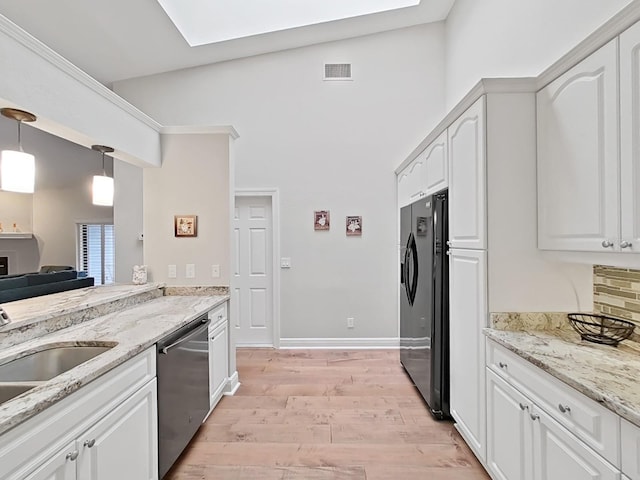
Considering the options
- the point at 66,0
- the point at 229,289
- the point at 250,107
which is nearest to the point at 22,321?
the point at 229,289

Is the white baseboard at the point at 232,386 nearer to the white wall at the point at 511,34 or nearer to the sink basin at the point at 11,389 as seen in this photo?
the sink basin at the point at 11,389

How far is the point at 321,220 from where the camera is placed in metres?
4.60

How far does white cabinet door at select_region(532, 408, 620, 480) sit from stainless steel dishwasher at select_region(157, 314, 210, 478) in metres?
1.87

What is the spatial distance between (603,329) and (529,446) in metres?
0.72

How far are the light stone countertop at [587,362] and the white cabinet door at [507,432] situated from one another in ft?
0.74

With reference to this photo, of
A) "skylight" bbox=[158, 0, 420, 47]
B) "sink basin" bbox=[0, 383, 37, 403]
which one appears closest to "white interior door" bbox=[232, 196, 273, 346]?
"skylight" bbox=[158, 0, 420, 47]

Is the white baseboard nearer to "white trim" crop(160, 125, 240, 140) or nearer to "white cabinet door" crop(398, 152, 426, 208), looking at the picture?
"white trim" crop(160, 125, 240, 140)

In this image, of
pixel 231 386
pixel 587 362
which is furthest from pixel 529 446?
pixel 231 386

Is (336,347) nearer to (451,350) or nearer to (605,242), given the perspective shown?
(451,350)

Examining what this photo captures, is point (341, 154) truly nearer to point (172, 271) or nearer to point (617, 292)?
point (172, 271)

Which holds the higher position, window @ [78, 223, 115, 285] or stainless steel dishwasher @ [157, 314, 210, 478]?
window @ [78, 223, 115, 285]

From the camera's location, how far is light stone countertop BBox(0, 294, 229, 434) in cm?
113

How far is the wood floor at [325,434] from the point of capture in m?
2.21

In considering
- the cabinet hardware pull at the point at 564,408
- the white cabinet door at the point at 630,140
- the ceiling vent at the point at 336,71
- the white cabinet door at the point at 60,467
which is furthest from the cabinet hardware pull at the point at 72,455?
the ceiling vent at the point at 336,71
